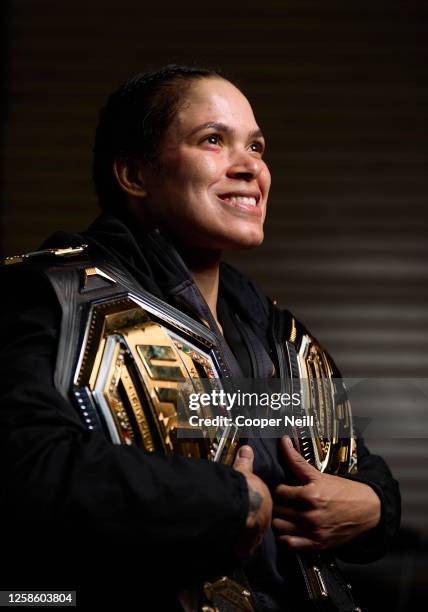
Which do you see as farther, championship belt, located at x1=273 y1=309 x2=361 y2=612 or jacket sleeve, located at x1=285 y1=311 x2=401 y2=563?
jacket sleeve, located at x1=285 y1=311 x2=401 y2=563

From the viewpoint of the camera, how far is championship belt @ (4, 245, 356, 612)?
1.21 m

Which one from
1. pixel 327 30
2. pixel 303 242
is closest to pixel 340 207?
pixel 303 242

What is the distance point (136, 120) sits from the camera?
1.64 metres

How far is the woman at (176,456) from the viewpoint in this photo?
3.54 feet

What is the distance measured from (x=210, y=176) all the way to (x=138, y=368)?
1.53 ft

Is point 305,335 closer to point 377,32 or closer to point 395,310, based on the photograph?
point 395,310

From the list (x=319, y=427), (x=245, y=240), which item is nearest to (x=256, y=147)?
(x=245, y=240)

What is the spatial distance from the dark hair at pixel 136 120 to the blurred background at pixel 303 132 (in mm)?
1529

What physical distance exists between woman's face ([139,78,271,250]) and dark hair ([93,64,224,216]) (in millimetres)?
28

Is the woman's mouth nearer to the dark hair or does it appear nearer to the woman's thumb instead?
the dark hair

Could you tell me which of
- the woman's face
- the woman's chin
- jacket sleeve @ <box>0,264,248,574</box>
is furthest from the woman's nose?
jacket sleeve @ <box>0,264,248,574</box>

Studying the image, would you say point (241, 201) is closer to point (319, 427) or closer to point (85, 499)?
point (319, 427)

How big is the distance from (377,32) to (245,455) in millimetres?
2557

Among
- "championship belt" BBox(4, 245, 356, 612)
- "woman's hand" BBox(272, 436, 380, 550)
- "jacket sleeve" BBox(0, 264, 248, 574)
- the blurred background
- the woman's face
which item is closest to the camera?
"jacket sleeve" BBox(0, 264, 248, 574)
